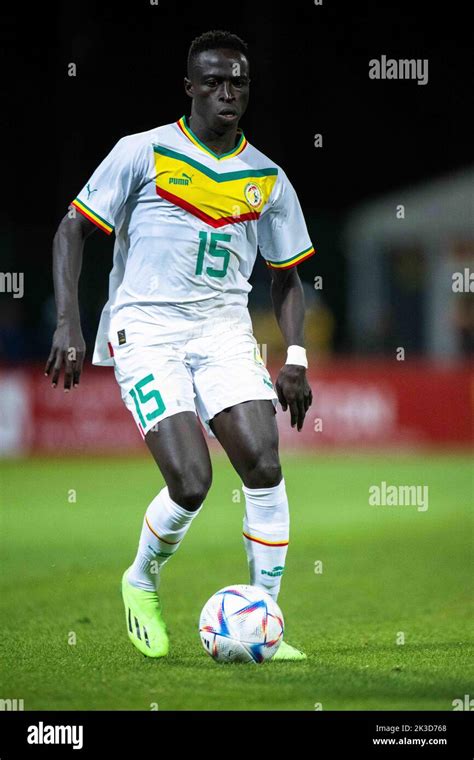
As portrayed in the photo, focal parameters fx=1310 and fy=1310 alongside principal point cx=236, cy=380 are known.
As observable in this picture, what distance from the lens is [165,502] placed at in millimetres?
6113

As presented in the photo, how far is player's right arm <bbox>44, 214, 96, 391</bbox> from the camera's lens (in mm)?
5820

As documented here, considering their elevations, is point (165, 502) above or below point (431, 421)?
above

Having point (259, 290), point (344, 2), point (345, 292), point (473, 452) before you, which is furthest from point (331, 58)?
point (473, 452)

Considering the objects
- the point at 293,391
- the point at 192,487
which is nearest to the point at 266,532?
the point at 192,487

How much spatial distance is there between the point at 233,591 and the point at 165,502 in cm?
52

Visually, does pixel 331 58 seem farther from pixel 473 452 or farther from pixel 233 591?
pixel 233 591

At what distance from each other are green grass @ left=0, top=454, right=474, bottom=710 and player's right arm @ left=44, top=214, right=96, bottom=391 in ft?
4.37

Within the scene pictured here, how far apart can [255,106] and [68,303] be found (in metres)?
18.8

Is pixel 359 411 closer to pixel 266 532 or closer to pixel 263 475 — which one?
pixel 266 532

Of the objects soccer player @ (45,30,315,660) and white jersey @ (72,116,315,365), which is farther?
white jersey @ (72,116,315,365)

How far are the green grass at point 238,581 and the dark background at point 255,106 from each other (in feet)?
18.1

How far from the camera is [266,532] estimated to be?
20.1ft

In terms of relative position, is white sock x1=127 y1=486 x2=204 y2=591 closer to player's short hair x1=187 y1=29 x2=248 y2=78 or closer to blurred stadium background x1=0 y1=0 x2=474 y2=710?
blurred stadium background x1=0 y1=0 x2=474 y2=710

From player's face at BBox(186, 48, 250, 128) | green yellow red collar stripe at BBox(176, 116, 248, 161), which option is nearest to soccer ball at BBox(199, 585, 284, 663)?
green yellow red collar stripe at BBox(176, 116, 248, 161)
